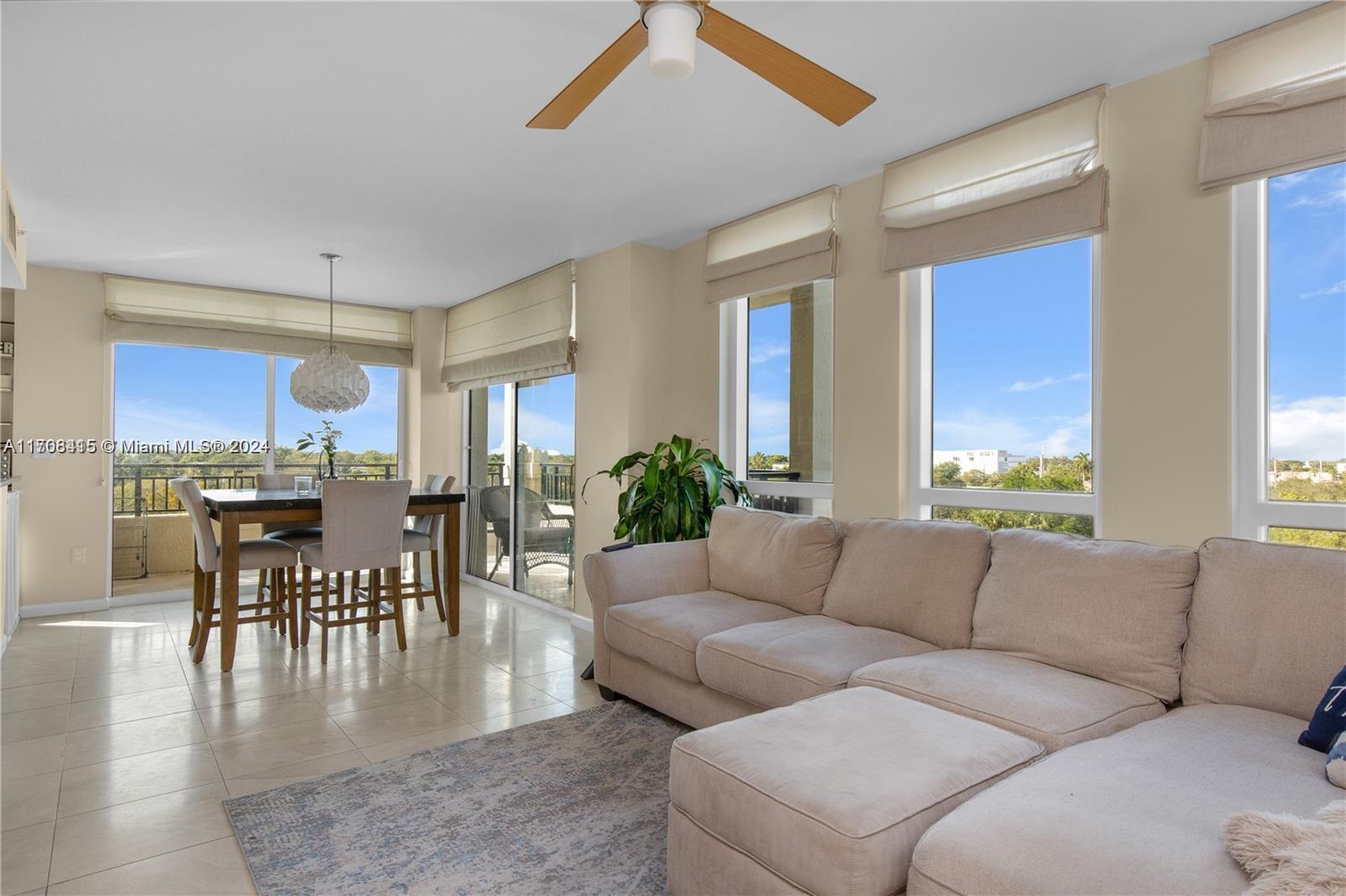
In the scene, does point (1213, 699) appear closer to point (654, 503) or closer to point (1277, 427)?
point (1277, 427)

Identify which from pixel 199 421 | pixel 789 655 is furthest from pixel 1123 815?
pixel 199 421

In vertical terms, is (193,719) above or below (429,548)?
below

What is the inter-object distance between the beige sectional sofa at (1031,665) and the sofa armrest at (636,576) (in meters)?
0.01

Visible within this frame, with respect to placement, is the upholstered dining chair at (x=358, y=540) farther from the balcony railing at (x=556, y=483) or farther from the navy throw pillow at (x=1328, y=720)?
the navy throw pillow at (x=1328, y=720)

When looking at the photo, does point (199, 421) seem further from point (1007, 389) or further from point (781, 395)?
point (1007, 389)

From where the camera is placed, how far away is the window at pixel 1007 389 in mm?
2934

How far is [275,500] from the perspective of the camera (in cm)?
416

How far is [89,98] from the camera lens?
9.09 ft

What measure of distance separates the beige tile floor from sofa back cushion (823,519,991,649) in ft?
4.30

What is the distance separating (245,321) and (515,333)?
7.38ft

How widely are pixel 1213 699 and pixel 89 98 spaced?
4.19 m

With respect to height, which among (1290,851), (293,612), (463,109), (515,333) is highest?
(463,109)

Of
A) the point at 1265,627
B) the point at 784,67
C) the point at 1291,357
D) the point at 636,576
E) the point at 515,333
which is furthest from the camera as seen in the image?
the point at 515,333

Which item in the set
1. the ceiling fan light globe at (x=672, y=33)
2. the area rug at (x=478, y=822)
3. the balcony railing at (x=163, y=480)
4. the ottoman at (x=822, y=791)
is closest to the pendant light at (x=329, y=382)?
the balcony railing at (x=163, y=480)
